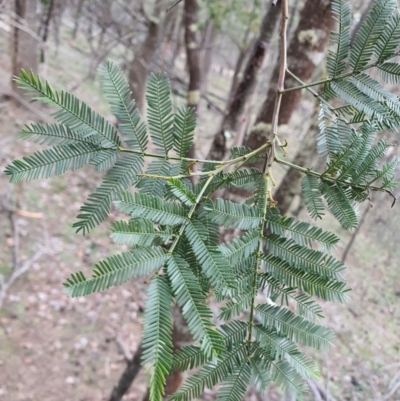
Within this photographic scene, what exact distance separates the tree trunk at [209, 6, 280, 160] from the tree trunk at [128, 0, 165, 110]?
7.82ft

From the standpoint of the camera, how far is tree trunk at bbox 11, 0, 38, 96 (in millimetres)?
3766

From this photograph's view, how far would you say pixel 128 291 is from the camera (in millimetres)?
4250

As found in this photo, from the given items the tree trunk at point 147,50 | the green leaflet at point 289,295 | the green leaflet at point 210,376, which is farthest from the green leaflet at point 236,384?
the tree trunk at point 147,50


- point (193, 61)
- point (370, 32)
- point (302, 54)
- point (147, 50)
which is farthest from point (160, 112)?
point (147, 50)

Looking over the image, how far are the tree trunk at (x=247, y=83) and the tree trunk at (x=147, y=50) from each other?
2.38 m

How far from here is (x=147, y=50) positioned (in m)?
4.69

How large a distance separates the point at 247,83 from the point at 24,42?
3359 mm

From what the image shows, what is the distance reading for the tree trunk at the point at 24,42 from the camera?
3.77 metres

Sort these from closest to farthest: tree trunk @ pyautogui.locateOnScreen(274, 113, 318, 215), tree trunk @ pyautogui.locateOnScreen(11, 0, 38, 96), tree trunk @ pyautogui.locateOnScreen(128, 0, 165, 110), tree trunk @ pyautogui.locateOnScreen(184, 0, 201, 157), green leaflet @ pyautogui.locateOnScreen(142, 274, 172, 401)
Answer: green leaflet @ pyautogui.locateOnScreen(142, 274, 172, 401)
tree trunk @ pyautogui.locateOnScreen(274, 113, 318, 215)
tree trunk @ pyautogui.locateOnScreen(184, 0, 201, 157)
tree trunk @ pyautogui.locateOnScreen(11, 0, 38, 96)
tree trunk @ pyautogui.locateOnScreen(128, 0, 165, 110)

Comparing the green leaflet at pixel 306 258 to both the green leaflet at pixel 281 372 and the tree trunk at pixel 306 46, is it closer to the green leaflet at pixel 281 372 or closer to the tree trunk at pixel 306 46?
the green leaflet at pixel 281 372

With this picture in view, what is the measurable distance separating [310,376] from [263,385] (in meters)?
0.10

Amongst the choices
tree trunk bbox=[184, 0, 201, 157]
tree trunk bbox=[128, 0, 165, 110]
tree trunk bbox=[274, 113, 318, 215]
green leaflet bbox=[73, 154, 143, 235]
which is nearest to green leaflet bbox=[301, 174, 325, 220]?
green leaflet bbox=[73, 154, 143, 235]

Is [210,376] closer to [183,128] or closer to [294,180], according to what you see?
[183,128]

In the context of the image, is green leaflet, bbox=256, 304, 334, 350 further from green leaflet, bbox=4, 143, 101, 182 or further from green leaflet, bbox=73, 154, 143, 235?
green leaflet, bbox=4, 143, 101, 182
